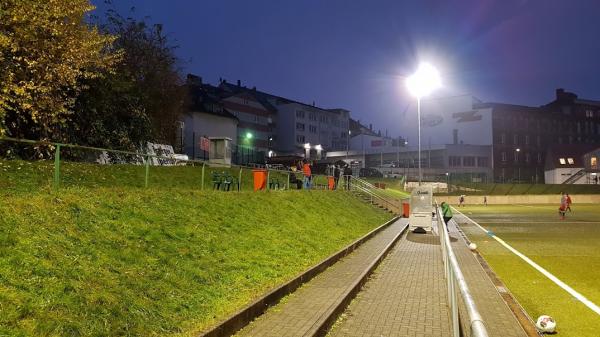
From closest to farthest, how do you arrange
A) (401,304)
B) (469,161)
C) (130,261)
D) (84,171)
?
(130,261), (401,304), (84,171), (469,161)

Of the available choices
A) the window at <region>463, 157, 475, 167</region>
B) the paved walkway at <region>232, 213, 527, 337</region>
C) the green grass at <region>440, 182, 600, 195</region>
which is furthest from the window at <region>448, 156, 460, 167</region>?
the paved walkway at <region>232, 213, 527, 337</region>

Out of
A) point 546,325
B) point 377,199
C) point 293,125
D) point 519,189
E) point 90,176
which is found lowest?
point 546,325

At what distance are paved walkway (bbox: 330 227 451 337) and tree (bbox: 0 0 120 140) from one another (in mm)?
10857

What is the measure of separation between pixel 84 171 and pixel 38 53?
407 cm

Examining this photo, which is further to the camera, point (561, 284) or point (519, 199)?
point (519, 199)

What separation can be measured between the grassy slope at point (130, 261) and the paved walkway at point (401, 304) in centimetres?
159

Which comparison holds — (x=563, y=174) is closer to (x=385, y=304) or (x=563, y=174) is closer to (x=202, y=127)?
(x=202, y=127)

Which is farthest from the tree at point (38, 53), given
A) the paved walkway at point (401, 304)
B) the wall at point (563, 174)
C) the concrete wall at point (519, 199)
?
the wall at point (563, 174)

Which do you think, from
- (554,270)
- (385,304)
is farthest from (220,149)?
(385,304)

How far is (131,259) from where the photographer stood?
6930 millimetres

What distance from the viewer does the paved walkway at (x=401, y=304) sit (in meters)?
6.89

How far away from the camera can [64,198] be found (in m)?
7.88

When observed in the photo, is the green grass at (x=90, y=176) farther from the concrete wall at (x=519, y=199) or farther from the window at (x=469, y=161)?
the window at (x=469, y=161)

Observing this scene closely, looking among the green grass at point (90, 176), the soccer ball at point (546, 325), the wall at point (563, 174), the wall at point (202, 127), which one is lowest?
the soccer ball at point (546, 325)
